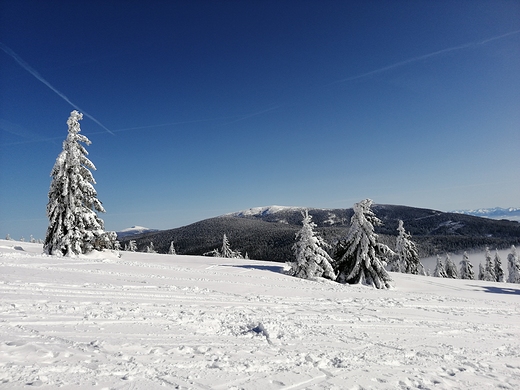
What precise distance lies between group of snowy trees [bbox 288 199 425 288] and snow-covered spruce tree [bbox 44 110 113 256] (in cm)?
1608

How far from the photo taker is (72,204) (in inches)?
859

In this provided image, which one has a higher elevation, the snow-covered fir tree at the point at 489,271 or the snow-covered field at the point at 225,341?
the snow-covered field at the point at 225,341

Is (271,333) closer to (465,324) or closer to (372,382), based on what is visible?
(372,382)

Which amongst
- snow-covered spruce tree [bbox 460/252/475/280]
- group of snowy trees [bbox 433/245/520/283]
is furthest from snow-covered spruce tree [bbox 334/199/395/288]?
snow-covered spruce tree [bbox 460/252/475/280]

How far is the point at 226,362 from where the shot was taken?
5.64 metres

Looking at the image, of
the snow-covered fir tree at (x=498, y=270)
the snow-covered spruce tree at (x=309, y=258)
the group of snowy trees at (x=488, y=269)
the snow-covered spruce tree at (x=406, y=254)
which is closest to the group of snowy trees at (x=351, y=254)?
the snow-covered spruce tree at (x=309, y=258)

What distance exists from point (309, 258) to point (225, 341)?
60.1 ft

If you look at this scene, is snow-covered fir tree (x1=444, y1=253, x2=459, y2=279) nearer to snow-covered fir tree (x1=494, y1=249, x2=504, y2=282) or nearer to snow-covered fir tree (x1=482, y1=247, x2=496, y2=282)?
snow-covered fir tree (x1=482, y1=247, x2=496, y2=282)

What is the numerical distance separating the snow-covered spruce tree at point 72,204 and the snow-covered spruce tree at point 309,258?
15.6m

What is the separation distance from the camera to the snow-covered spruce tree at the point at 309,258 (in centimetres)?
2405

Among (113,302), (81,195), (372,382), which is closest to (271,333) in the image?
(372,382)

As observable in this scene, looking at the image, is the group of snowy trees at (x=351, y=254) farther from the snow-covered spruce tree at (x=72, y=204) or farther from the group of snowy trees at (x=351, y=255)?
the snow-covered spruce tree at (x=72, y=204)

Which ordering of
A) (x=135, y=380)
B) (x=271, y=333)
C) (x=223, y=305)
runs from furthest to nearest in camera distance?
(x=223, y=305), (x=271, y=333), (x=135, y=380)

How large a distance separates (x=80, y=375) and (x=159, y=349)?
154 cm
